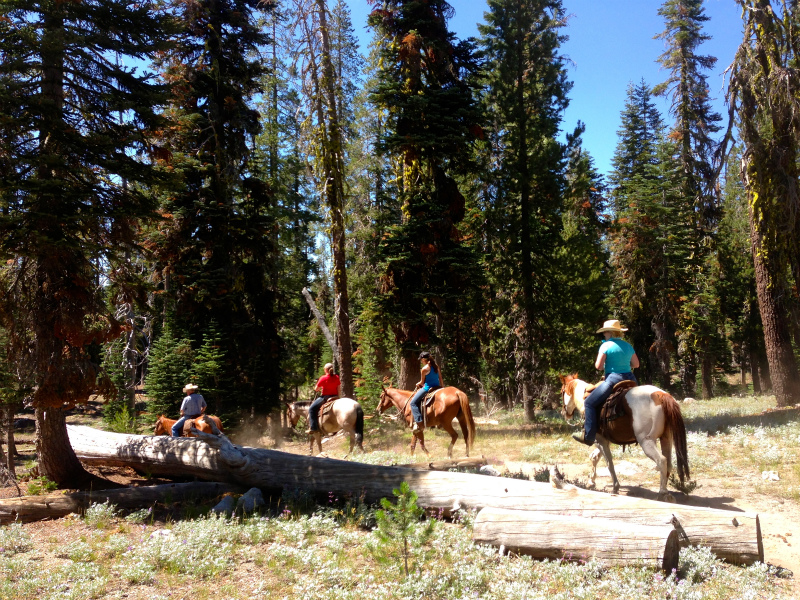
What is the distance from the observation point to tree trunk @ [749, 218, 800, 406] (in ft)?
47.5

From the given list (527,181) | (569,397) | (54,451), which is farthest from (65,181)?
(527,181)

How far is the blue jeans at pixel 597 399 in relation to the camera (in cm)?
848

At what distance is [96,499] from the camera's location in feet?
30.5

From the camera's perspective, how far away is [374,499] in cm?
824

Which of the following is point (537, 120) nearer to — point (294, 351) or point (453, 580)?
point (294, 351)

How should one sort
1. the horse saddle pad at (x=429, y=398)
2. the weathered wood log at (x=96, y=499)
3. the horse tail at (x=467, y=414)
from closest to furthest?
1. the weathered wood log at (x=96, y=499)
2. the horse tail at (x=467, y=414)
3. the horse saddle pad at (x=429, y=398)

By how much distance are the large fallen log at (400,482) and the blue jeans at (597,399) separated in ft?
7.02

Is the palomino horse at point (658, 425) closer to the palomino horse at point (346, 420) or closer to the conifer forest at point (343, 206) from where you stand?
the palomino horse at point (346, 420)

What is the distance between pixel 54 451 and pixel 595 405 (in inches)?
409

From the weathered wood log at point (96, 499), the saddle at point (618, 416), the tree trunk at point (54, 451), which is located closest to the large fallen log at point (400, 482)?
the weathered wood log at point (96, 499)

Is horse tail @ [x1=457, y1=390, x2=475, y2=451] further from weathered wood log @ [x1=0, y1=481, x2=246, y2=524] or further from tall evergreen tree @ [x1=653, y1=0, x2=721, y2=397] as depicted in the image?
tall evergreen tree @ [x1=653, y1=0, x2=721, y2=397]

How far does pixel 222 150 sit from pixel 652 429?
55.1 ft

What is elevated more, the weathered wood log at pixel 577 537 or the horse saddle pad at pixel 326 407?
the horse saddle pad at pixel 326 407

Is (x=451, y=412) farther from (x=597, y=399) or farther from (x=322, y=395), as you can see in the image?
(x=597, y=399)
